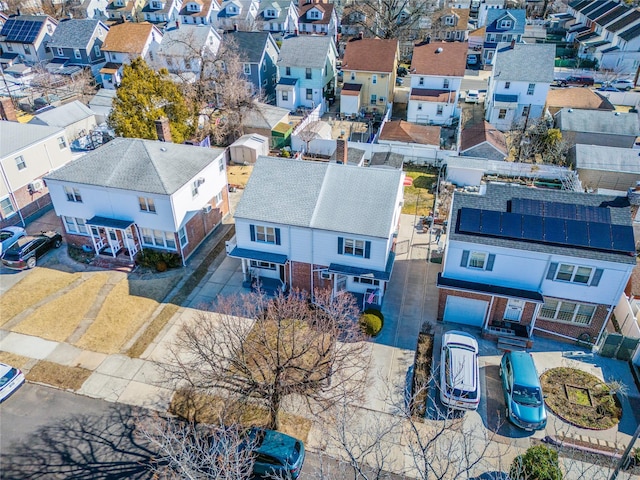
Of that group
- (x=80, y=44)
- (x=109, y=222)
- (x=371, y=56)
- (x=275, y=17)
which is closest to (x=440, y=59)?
(x=371, y=56)

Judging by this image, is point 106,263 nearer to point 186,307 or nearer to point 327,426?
point 186,307

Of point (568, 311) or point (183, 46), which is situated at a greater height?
point (183, 46)

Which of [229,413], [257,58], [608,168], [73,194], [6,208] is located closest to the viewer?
[229,413]

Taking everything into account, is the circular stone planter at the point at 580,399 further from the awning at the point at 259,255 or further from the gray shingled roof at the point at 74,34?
the gray shingled roof at the point at 74,34

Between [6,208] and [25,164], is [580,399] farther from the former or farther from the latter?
[25,164]

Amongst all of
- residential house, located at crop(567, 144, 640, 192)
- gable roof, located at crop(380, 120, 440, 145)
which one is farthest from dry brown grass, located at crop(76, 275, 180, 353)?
residential house, located at crop(567, 144, 640, 192)

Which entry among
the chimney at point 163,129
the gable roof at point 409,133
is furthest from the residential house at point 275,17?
the chimney at point 163,129
